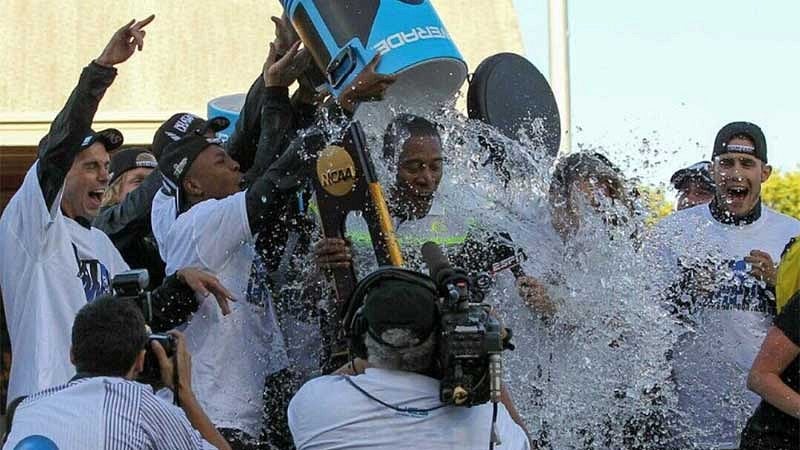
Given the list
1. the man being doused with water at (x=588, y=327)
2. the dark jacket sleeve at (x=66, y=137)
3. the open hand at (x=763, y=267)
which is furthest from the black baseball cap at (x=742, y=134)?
the dark jacket sleeve at (x=66, y=137)

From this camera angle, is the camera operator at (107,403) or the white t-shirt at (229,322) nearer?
the camera operator at (107,403)

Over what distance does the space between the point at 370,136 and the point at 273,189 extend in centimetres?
52

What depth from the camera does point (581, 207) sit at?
17.2 ft

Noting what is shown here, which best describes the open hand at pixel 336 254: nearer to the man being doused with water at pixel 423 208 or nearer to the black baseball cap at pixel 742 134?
the man being doused with water at pixel 423 208

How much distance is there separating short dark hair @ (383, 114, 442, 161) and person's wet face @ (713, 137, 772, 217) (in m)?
1.32

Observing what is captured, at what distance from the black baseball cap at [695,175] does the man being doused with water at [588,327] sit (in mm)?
1533

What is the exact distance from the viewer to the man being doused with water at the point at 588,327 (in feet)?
16.7

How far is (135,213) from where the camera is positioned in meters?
5.98

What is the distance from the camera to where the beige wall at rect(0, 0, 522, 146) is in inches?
468

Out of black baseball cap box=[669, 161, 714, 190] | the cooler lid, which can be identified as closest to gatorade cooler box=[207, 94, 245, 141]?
the cooler lid

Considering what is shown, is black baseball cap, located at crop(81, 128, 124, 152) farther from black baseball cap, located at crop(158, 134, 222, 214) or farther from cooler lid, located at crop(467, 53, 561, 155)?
cooler lid, located at crop(467, 53, 561, 155)

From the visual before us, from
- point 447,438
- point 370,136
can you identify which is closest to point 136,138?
point 370,136

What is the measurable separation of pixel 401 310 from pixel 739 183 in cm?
272

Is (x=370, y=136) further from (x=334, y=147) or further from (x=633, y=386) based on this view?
(x=633, y=386)
